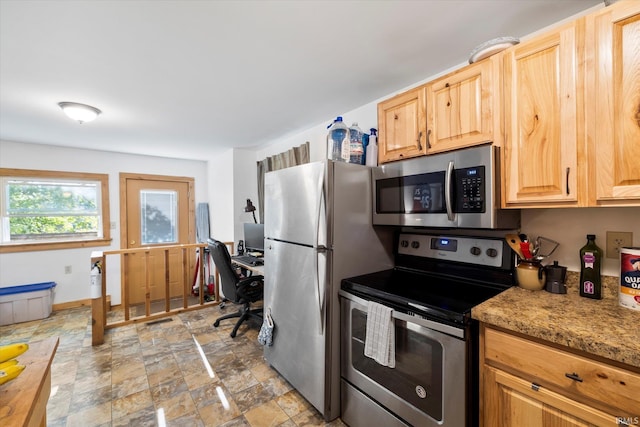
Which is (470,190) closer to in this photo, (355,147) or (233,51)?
(355,147)

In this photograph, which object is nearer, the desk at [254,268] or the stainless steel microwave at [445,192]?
the stainless steel microwave at [445,192]

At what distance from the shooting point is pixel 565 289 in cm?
133

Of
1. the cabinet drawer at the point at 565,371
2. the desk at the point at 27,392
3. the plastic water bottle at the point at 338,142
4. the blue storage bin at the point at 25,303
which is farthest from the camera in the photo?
the blue storage bin at the point at 25,303

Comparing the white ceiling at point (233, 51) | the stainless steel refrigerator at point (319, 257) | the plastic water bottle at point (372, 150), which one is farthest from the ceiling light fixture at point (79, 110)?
the plastic water bottle at point (372, 150)

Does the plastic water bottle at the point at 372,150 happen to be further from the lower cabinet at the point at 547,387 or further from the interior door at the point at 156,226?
the interior door at the point at 156,226

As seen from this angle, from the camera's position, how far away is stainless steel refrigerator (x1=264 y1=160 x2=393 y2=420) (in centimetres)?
168

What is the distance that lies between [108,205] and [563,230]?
5311 millimetres

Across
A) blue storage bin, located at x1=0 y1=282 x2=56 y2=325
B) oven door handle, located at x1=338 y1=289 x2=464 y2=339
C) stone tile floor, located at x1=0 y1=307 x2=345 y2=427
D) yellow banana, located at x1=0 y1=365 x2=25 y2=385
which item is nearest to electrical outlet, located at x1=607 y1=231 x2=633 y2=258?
oven door handle, located at x1=338 y1=289 x2=464 y2=339

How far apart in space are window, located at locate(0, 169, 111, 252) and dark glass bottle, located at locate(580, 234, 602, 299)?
535 cm

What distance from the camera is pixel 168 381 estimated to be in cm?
212

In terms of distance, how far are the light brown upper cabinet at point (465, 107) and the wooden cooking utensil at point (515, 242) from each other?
0.53 metres

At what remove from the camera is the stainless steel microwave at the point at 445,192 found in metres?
1.31

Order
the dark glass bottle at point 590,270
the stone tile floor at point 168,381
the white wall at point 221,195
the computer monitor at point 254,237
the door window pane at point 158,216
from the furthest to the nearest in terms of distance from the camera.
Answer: the door window pane at point 158,216 < the white wall at point 221,195 < the computer monitor at point 254,237 < the stone tile floor at point 168,381 < the dark glass bottle at point 590,270

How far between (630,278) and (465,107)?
1.02 m
